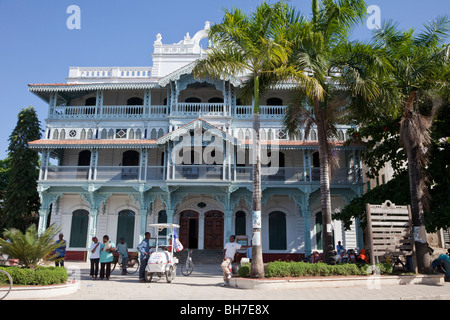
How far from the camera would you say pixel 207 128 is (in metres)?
20.4

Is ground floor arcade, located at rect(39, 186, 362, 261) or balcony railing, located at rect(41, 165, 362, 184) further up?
balcony railing, located at rect(41, 165, 362, 184)

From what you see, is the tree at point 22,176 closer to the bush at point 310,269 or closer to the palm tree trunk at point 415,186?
the bush at point 310,269

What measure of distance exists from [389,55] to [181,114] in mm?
12973

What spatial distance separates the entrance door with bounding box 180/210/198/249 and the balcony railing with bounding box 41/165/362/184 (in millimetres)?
3146

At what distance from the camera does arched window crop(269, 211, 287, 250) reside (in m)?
22.0

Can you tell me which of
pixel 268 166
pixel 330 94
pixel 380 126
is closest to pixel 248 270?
pixel 330 94

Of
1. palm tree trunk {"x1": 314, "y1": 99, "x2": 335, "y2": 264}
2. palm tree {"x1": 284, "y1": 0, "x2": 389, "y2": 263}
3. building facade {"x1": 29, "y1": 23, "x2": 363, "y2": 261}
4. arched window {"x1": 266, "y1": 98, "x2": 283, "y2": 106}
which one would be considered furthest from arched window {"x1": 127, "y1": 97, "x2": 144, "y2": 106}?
palm tree trunk {"x1": 314, "y1": 99, "x2": 335, "y2": 264}

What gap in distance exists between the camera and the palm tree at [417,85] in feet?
42.3

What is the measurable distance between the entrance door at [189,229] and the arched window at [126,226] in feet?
10.5

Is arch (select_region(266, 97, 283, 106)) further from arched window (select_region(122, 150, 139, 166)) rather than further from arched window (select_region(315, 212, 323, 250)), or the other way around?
arched window (select_region(122, 150, 139, 166))

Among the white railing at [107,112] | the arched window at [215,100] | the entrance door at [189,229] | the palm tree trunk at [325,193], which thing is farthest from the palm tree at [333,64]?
the white railing at [107,112]

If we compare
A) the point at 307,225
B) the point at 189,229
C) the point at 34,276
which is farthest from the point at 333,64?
the point at 189,229

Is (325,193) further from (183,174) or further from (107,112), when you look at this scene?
(107,112)

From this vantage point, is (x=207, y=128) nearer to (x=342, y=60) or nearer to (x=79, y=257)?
(x=342, y=60)
